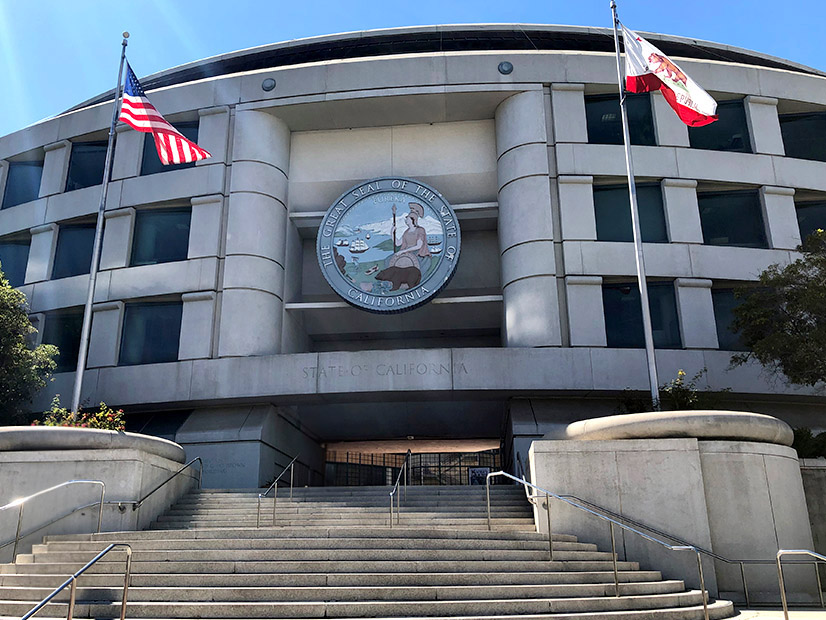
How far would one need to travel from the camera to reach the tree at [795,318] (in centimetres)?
1772

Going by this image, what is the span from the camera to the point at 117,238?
25438 mm

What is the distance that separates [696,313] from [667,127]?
6.64 meters

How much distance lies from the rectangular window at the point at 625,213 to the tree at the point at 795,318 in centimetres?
461

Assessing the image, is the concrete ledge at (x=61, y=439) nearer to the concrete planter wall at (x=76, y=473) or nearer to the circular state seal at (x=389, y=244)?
the concrete planter wall at (x=76, y=473)

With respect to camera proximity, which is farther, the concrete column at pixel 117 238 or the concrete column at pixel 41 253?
the concrete column at pixel 41 253

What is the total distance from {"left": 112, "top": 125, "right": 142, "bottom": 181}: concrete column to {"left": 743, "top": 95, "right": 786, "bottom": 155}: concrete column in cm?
2156

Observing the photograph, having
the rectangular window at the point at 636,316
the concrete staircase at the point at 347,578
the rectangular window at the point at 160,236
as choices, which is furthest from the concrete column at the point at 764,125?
the rectangular window at the point at 160,236

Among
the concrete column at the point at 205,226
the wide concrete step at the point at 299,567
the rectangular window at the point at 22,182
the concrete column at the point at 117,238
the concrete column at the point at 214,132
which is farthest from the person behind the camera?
the rectangular window at the point at 22,182

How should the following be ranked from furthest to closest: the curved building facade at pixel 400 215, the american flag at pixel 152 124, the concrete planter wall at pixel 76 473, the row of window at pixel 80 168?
the row of window at pixel 80 168, the curved building facade at pixel 400 215, the american flag at pixel 152 124, the concrete planter wall at pixel 76 473

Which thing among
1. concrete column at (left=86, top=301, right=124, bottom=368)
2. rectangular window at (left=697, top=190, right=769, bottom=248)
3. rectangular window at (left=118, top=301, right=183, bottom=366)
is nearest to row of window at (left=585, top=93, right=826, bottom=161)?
rectangular window at (left=697, top=190, right=769, bottom=248)

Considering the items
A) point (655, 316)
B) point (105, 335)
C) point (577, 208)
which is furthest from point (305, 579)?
point (105, 335)

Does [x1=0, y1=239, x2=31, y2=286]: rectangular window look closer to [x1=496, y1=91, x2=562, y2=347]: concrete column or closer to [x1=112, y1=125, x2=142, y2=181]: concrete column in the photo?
[x1=112, y1=125, x2=142, y2=181]: concrete column

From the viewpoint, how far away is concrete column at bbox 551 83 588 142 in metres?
24.4

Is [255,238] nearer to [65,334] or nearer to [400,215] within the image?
[400,215]
